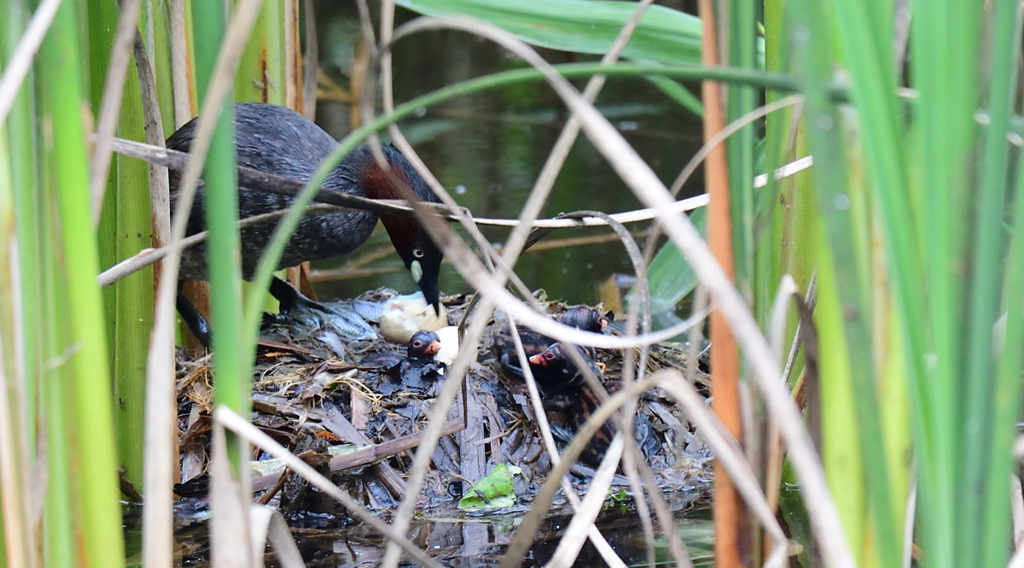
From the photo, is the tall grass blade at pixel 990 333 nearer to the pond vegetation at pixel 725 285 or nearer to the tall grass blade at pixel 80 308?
the pond vegetation at pixel 725 285

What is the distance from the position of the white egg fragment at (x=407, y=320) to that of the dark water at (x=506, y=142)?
110cm

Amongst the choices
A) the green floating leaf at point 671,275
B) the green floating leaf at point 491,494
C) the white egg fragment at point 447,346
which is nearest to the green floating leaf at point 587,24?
the green floating leaf at point 671,275

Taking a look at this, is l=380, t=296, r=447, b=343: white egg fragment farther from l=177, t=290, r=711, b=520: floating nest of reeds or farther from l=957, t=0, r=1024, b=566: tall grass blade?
l=957, t=0, r=1024, b=566: tall grass blade

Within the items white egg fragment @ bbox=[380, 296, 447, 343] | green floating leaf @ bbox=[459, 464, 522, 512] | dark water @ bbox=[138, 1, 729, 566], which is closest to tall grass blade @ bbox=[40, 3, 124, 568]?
dark water @ bbox=[138, 1, 729, 566]

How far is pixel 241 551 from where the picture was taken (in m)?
0.93

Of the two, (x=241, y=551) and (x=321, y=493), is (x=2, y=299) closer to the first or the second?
(x=241, y=551)

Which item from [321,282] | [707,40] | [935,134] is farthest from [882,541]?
[321,282]

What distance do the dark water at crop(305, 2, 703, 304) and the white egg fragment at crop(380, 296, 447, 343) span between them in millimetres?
1100

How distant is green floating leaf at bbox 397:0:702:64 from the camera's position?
2279 mm

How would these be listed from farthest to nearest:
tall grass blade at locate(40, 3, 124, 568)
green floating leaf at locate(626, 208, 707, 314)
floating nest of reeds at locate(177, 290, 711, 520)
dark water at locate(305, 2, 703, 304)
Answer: dark water at locate(305, 2, 703, 304) < green floating leaf at locate(626, 208, 707, 314) < floating nest of reeds at locate(177, 290, 711, 520) < tall grass blade at locate(40, 3, 124, 568)

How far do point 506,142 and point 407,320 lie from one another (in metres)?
3.60

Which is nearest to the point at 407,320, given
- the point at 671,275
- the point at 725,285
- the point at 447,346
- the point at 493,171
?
the point at 447,346

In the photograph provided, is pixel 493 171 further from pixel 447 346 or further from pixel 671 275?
pixel 671 275

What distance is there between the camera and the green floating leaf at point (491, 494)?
2480mm
